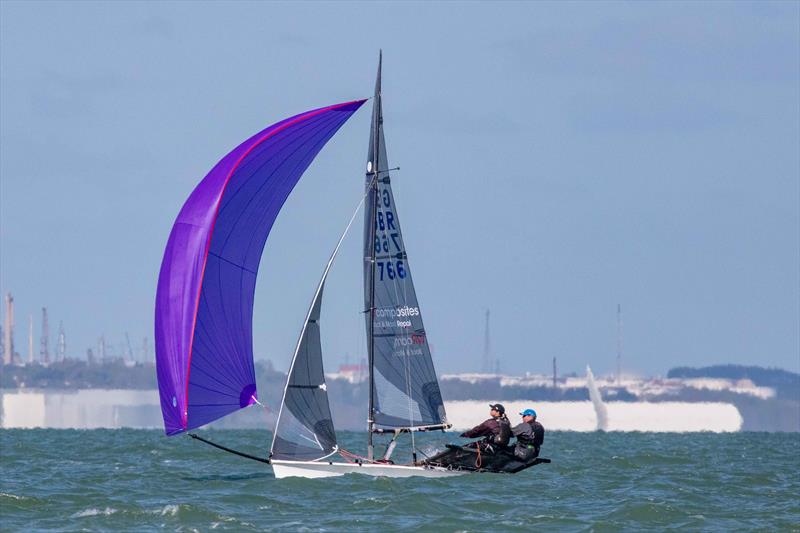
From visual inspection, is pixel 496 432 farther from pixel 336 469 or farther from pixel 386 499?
pixel 386 499

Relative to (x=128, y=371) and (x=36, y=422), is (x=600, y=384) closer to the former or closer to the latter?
(x=128, y=371)

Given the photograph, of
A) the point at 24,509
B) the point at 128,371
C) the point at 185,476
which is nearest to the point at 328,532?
the point at 24,509

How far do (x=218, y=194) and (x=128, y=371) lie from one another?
15685cm

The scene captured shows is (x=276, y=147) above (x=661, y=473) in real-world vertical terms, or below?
above

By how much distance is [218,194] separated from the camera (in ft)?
84.3

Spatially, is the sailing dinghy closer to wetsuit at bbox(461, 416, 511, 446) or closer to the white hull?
the white hull

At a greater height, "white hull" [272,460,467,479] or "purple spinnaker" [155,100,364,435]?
"purple spinnaker" [155,100,364,435]

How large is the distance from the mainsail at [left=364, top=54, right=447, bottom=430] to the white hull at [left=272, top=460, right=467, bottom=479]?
951mm

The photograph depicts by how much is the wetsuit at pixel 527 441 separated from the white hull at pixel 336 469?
166 cm

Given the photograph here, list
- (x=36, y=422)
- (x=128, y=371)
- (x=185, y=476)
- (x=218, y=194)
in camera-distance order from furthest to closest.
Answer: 1. (x=128, y=371)
2. (x=36, y=422)
3. (x=185, y=476)
4. (x=218, y=194)

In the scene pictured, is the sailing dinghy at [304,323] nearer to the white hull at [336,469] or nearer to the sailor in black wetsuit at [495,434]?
the white hull at [336,469]

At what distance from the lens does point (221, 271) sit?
26.2 metres

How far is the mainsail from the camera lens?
27828 mm

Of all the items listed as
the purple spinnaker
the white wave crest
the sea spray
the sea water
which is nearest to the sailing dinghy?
the purple spinnaker
